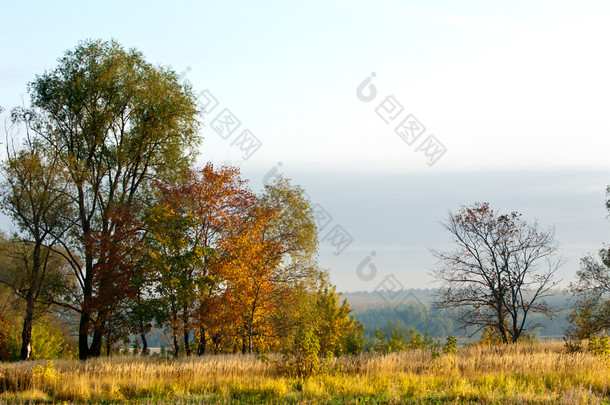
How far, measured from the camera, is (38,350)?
4881cm

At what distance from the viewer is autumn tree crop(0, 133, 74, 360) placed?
29.2m

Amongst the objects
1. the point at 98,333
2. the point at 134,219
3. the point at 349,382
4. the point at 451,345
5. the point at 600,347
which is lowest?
the point at 349,382

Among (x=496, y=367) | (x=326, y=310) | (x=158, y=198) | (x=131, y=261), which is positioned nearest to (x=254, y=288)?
(x=131, y=261)

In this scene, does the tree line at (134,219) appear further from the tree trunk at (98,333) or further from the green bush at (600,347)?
the green bush at (600,347)

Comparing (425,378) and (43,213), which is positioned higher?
(43,213)

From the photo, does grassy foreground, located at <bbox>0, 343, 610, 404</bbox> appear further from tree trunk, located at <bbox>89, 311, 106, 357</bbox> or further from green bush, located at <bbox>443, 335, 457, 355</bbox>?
tree trunk, located at <bbox>89, 311, 106, 357</bbox>

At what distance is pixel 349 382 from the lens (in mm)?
13125

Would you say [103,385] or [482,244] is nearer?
[103,385]

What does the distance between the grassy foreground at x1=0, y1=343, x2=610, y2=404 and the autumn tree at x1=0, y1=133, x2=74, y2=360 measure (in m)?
14.4

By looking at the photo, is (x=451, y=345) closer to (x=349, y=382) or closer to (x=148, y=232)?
(x=349, y=382)

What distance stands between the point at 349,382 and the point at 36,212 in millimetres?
23933

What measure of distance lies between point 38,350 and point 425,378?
45406 mm

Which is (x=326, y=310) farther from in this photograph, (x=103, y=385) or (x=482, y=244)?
(x=103, y=385)

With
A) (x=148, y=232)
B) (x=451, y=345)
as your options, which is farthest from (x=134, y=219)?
(x=451, y=345)
